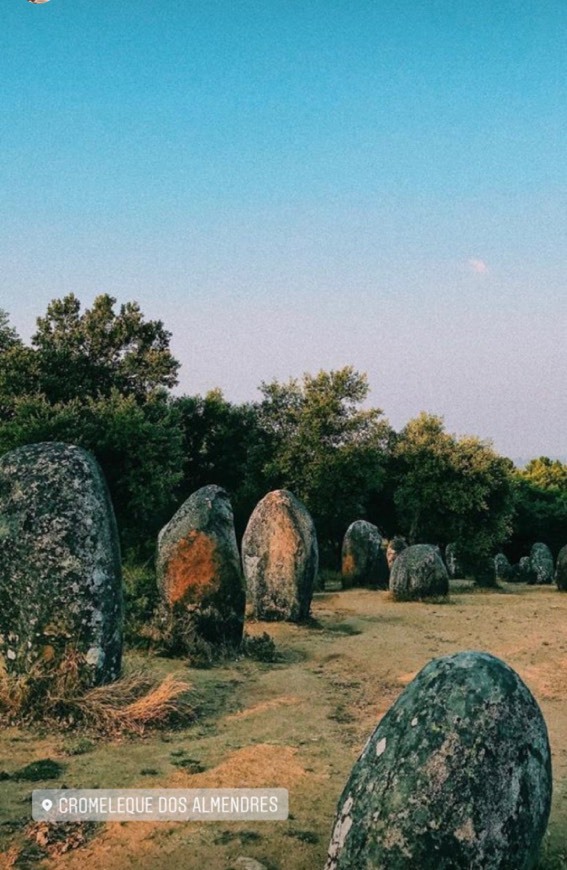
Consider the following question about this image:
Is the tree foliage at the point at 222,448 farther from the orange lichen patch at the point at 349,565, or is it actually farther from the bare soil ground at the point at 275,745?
the bare soil ground at the point at 275,745

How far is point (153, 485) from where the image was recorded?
26359 mm

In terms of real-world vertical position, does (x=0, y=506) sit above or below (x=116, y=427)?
below

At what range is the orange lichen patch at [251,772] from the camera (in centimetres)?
642

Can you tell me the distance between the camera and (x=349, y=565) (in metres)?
24.4

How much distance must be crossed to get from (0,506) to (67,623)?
1539 millimetres

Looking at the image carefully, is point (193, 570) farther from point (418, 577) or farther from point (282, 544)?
point (418, 577)

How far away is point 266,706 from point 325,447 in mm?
28379

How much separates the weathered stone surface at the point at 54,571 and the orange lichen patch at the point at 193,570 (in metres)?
3.19

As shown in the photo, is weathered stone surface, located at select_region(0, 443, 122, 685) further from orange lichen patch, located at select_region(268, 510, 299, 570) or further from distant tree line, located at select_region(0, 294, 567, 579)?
distant tree line, located at select_region(0, 294, 567, 579)

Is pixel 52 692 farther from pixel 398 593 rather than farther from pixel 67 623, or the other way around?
pixel 398 593

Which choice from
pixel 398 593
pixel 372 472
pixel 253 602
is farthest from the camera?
pixel 372 472

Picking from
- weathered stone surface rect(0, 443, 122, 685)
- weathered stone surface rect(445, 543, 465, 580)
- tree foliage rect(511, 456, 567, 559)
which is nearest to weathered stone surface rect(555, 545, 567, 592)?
weathered stone surface rect(445, 543, 465, 580)

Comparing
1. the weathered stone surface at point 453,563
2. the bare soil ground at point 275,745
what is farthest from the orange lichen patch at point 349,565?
the weathered stone surface at point 453,563

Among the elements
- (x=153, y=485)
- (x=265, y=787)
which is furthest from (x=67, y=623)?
(x=153, y=485)
